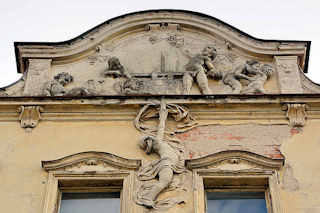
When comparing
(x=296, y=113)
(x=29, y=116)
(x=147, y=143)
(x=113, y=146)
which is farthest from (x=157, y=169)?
(x=296, y=113)

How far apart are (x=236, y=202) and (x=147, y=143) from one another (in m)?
1.54

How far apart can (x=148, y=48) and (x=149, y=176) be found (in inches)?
126

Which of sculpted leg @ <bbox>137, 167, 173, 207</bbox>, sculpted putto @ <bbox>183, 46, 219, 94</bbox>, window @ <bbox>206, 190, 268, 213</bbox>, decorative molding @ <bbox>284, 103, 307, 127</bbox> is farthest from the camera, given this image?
sculpted putto @ <bbox>183, 46, 219, 94</bbox>

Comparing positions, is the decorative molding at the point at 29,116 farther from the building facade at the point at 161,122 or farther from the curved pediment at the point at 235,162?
the curved pediment at the point at 235,162

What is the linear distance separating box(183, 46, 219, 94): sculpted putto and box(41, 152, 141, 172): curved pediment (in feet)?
6.27

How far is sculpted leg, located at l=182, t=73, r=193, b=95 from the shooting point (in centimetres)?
1127

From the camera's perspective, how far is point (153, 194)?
9414 millimetres

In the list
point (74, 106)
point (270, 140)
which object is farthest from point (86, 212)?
point (270, 140)

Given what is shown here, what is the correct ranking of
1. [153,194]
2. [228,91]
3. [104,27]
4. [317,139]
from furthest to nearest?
[104,27] < [228,91] < [317,139] < [153,194]

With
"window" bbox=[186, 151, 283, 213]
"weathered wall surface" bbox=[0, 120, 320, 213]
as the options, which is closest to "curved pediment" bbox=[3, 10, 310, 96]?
"weathered wall surface" bbox=[0, 120, 320, 213]

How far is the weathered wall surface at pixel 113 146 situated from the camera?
9.59 meters

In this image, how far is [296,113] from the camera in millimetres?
10750

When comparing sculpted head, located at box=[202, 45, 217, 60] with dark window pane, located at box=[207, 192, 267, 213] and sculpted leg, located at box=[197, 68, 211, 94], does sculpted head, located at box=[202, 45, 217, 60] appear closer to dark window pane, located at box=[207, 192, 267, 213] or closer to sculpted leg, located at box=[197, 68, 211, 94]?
sculpted leg, located at box=[197, 68, 211, 94]

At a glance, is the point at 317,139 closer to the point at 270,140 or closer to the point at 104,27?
the point at 270,140
